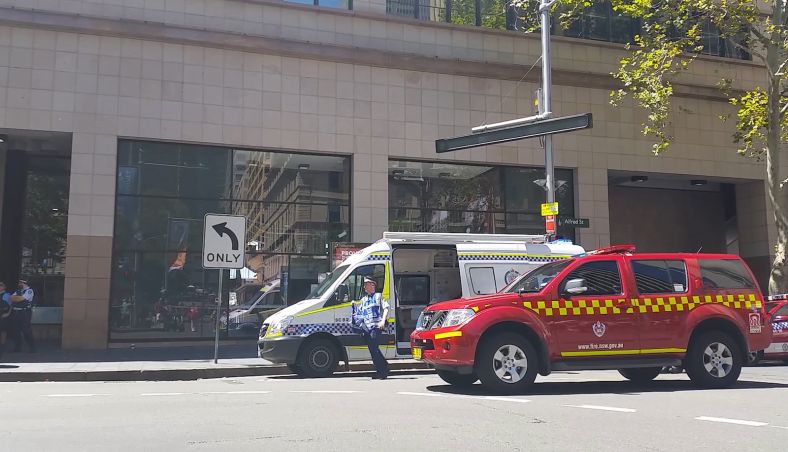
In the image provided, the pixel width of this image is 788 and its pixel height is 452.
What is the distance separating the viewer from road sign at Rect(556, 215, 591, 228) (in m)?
20.6

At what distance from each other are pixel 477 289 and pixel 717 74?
1504cm

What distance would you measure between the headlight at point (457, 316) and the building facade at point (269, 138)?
9.94 meters

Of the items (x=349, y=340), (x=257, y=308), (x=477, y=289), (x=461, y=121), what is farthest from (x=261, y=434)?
(x=461, y=121)

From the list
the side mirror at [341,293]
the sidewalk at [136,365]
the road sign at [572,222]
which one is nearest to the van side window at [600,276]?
the side mirror at [341,293]

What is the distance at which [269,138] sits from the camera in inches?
747

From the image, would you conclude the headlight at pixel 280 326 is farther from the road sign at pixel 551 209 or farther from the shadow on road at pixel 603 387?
the road sign at pixel 551 209

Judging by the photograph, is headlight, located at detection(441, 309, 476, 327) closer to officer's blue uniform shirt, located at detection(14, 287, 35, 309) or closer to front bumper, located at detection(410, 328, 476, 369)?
front bumper, located at detection(410, 328, 476, 369)

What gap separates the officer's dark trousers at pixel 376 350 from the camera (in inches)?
484

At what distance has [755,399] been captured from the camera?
360 inches

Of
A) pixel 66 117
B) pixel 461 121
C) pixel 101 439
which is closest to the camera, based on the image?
pixel 101 439

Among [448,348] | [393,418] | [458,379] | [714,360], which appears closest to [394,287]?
[458,379]

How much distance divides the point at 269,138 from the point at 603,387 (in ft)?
38.2

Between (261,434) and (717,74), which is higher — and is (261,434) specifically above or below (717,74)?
below

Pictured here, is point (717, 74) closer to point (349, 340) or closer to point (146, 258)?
point (349, 340)
